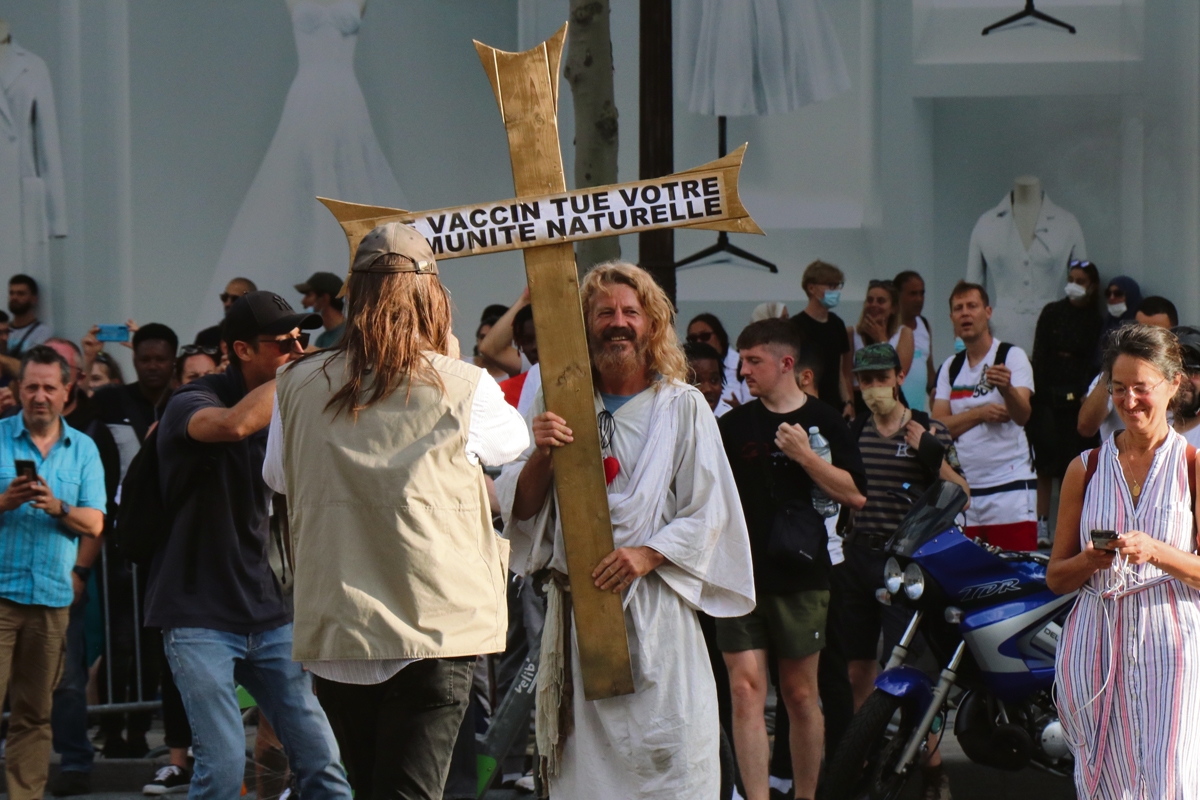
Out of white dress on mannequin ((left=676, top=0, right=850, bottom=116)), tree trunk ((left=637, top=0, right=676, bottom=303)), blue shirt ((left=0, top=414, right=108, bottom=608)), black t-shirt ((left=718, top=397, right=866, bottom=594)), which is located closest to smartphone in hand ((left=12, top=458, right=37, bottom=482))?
blue shirt ((left=0, top=414, right=108, bottom=608))

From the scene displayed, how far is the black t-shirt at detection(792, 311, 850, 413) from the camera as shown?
9477mm

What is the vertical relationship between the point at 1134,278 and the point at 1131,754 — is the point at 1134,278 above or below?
above

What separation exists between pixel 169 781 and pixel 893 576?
354 centimetres

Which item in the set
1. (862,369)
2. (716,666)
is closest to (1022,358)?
(862,369)

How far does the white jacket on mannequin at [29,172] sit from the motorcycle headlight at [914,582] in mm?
7865

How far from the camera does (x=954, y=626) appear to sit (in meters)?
6.12

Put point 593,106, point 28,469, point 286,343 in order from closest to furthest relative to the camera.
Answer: point 286,343 < point 28,469 < point 593,106

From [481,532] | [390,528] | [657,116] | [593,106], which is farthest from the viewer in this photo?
[657,116]

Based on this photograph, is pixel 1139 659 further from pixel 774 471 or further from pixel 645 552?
pixel 774 471

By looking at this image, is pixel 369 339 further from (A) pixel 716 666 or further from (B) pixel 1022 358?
(B) pixel 1022 358

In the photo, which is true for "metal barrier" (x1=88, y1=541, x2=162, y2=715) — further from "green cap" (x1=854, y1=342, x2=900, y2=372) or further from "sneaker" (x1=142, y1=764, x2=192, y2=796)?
"green cap" (x1=854, y1=342, x2=900, y2=372)

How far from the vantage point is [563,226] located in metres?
4.59

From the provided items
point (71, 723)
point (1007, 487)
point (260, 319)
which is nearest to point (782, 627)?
point (260, 319)

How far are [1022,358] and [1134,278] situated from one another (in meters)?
2.81
